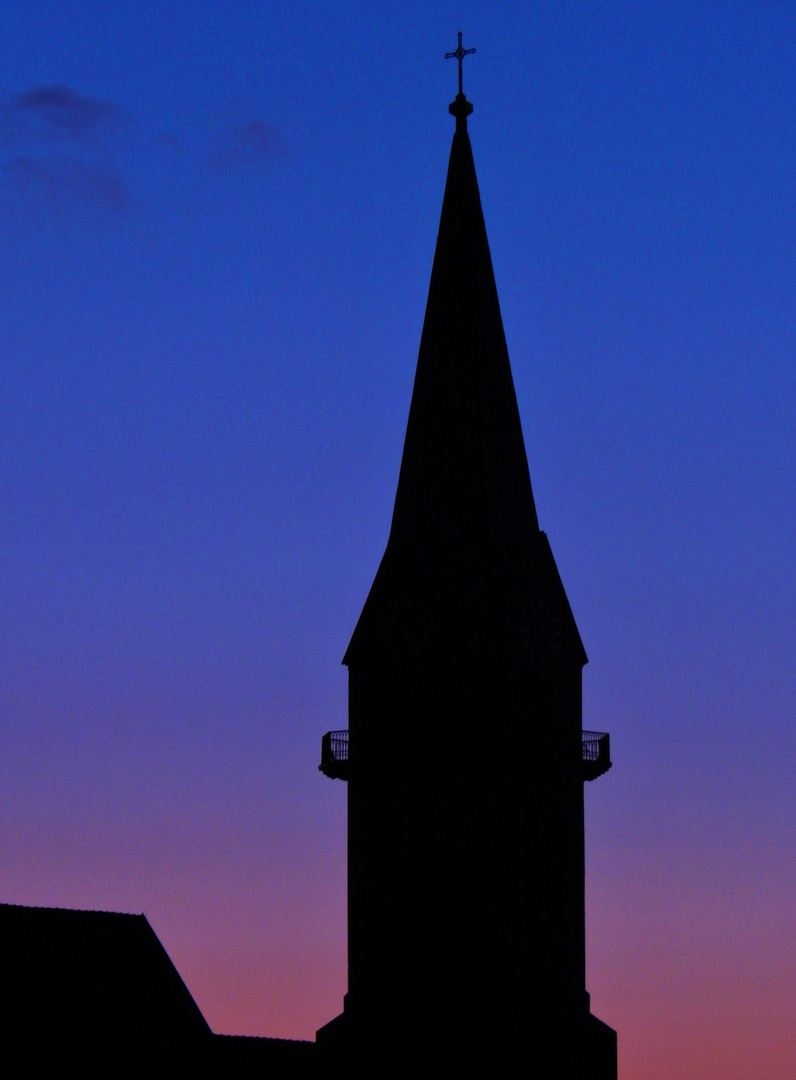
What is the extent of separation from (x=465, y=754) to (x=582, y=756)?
3.14 meters

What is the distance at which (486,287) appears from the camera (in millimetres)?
53844

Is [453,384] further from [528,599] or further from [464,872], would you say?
[464,872]

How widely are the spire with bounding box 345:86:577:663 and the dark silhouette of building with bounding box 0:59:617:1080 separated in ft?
0.14

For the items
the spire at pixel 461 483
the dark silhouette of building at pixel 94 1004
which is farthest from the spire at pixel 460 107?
the dark silhouette of building at pixel 94 1004

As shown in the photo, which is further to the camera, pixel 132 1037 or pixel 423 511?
pixel 423 511

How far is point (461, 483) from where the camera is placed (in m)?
52.6

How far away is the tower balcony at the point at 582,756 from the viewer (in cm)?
5297

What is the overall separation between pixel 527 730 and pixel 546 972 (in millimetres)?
4664

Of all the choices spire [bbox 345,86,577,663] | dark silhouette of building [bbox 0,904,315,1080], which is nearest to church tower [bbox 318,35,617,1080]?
spire [bbox 345,86,577,663]

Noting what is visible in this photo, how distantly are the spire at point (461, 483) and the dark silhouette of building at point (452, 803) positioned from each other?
0.04 metres

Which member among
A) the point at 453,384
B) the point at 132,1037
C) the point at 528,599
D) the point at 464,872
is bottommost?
the point at 132,1037

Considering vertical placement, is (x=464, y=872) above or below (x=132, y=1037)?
above

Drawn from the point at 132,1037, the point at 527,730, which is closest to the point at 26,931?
the point at 132,1037

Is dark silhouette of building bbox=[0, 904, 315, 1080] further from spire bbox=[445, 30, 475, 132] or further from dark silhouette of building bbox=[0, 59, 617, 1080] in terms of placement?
spire bbox=[445, 30, 475, 132]
